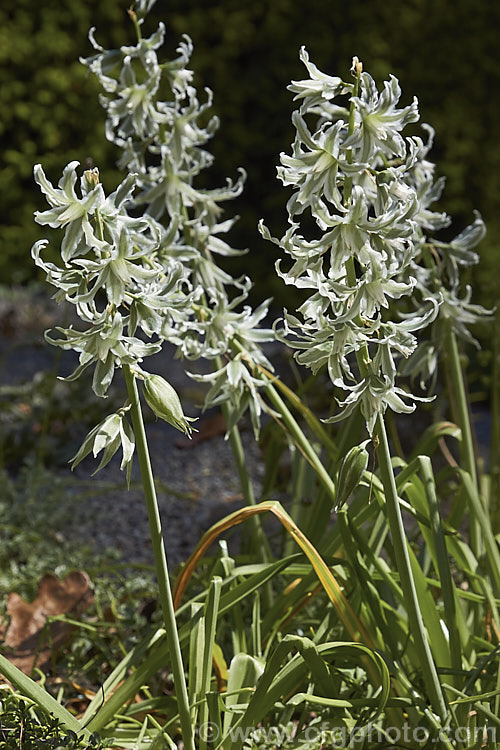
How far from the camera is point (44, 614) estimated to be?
6.89 ft

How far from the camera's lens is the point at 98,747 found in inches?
55.6

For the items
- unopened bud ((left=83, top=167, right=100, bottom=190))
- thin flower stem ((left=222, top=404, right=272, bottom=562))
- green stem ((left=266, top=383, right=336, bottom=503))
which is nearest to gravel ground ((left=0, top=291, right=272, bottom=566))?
thin flower stem ((left=222, top=404, right=272, bottom=562))

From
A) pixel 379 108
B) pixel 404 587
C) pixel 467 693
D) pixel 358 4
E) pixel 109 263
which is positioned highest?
pixel 358 4

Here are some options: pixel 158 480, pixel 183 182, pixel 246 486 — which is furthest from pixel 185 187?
pixel 158 480

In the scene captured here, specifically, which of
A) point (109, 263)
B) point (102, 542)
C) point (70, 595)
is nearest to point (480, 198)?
point (102, 542)

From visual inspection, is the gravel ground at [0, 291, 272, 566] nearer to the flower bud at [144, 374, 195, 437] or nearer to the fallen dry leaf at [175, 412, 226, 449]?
the fallen dry leaf at [175, 412, 226, 449]

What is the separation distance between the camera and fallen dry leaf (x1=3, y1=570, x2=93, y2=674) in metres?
1.99

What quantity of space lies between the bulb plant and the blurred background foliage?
148 inches

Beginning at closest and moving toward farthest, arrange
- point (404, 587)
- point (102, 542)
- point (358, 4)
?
1. point (404, 587)
2. point (102, 542)
3. point (358, 4)

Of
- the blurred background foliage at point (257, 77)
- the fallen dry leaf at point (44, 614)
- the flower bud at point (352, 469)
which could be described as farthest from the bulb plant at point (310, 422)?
the blurred background foliage at point (257, 77)

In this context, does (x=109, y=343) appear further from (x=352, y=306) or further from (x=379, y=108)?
(x=379, y=108)

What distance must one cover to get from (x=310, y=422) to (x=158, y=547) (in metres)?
0.72

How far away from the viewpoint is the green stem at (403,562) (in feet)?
4.42

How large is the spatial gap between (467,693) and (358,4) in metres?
5.21
